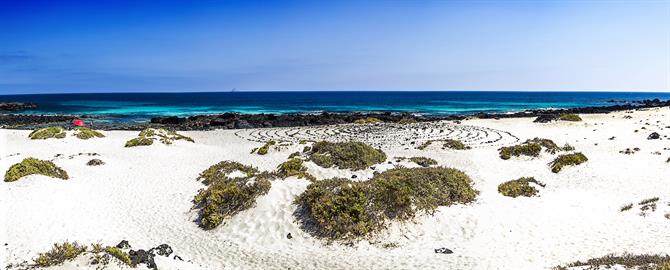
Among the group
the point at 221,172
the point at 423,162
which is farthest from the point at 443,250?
the point at 221,172

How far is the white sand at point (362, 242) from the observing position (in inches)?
482

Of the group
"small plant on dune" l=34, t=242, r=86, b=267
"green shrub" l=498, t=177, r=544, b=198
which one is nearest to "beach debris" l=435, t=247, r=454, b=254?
"green shrub" l=498, t=177, r=544, b=198

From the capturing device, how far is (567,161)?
74.5 feet

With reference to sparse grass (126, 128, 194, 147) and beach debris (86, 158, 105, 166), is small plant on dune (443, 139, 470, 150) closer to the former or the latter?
sparse grass (126, 128, 194, 147)

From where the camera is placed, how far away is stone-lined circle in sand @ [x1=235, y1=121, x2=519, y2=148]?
33.0 meters

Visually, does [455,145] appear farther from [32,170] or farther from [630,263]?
[32,170]

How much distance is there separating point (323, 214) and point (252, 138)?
82.7ft

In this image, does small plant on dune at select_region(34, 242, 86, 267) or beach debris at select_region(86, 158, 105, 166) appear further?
beach debris at select_region(86, 158, 105, 166)

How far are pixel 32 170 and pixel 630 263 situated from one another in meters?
21.5

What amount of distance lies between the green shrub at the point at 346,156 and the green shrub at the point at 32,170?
1161 centimetres

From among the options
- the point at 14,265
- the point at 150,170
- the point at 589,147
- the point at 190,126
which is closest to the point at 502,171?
the point at 589,147

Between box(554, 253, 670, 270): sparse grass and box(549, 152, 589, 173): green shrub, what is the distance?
39.2 ft

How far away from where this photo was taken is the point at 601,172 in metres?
21.5

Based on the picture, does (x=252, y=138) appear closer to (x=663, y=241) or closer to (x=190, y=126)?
(x=190, y=126)
